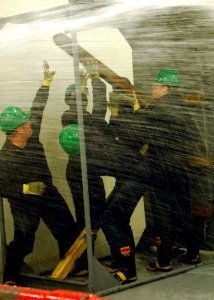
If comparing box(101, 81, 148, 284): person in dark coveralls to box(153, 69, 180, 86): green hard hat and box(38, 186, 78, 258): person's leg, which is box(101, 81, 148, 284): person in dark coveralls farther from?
box(38, 186, 78, 258): person's leg

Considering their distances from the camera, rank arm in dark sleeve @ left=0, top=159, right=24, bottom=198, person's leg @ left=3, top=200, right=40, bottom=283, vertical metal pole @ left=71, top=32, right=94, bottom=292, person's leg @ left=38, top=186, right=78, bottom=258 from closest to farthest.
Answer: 1. vertical metal pole @ left=71, top=32, right=94, bottom=292
2. arm in dark sleeve @ left=0, top=159, right=24, bottom=198
3. person's leg @ left=3, top=200, right=40, bottom=283
4. person's leg @ left=38, top=186, right=78, bottom=258

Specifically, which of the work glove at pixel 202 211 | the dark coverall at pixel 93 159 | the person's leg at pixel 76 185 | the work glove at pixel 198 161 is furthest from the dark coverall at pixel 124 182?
the work glove at pixel 202 211

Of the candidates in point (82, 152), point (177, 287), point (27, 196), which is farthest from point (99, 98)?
point (177, 287)

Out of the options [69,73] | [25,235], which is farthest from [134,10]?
[25,235]

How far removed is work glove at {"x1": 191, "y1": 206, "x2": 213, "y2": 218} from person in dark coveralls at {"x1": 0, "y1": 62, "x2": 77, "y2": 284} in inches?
39.5

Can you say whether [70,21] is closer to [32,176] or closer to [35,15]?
[35,15]

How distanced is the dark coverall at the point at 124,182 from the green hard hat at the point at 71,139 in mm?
236

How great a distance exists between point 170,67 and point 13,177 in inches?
65.4

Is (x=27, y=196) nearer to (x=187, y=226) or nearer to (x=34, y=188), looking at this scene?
(x=34, y=188)

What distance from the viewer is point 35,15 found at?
10.0 feet

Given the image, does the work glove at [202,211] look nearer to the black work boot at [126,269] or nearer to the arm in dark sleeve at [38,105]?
the black work boot at [126,269]

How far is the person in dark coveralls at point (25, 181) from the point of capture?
3.04 m

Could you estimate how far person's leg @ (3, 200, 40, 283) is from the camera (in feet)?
10.3

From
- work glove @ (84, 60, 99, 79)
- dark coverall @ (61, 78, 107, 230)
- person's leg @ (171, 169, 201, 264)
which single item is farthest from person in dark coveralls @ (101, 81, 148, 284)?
person's leg @ (171, 169, 201, 264)
